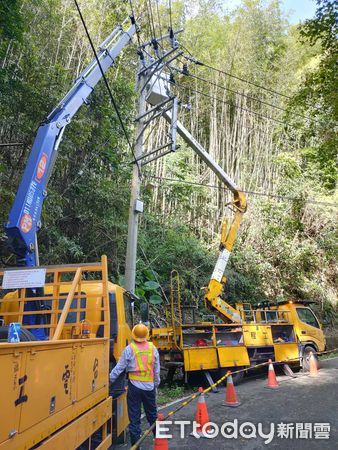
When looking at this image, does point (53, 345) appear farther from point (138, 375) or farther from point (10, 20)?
point (10, 20)

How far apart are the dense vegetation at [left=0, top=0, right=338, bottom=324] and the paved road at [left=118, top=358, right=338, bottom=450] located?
4.57 meters

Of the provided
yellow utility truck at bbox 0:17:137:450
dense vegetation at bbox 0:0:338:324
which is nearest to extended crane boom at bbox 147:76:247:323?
dense vegetation at bbox 0:0:338:324

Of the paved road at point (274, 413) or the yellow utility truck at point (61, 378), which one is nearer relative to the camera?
the yellow utility truck at point (61, 378)

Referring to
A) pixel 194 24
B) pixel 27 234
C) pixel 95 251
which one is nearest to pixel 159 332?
pixel 95 251

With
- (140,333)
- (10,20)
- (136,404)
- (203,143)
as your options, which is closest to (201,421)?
(136,404)

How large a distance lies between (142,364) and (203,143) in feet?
56.4

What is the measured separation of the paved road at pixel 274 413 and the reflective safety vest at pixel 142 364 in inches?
46.4

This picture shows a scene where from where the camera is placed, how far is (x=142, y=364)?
14.2 feet

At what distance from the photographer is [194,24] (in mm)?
20047

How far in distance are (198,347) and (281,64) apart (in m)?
17.8

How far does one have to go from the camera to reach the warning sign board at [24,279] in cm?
365

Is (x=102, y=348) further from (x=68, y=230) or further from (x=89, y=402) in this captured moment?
(x=68, y=230)

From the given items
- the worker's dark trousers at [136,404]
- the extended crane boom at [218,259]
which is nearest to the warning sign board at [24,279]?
the worker's dark trousers at [136,404]

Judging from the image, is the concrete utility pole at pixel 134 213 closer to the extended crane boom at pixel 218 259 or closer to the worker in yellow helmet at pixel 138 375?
the extended crane boom at pixel 218 259
